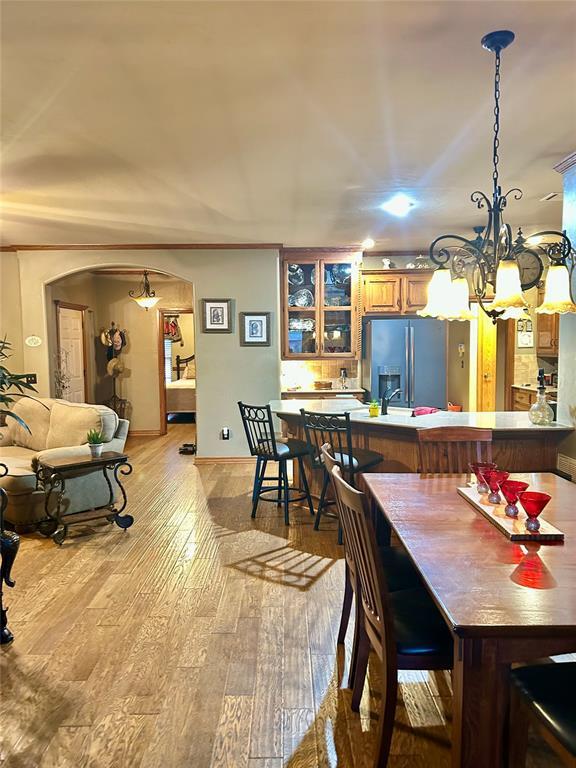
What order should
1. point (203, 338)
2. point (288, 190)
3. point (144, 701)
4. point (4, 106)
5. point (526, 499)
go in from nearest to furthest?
point (526, 499), point (144, 701), point (4, 106), point (288, 190), point (203, 338)

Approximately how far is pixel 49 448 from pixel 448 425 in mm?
3413

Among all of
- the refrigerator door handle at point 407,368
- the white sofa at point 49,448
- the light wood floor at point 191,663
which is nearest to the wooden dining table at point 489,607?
the light wood floor at point 191,663

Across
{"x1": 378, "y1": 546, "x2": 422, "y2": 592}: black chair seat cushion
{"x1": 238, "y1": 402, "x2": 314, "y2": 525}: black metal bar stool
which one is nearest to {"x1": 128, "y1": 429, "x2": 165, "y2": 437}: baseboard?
{"x1": 238, "y1": 402, "x2": 314, "y2": 525}: black metal bar stool

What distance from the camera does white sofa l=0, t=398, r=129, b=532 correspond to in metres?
4.26

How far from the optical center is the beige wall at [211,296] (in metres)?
6.31

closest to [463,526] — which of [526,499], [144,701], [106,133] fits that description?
[526,499]

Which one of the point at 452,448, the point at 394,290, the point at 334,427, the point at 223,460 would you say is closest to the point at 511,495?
the point at 452,448

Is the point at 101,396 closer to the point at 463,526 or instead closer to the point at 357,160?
the point at 357,160

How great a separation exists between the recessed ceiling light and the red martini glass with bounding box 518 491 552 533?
2.90 m

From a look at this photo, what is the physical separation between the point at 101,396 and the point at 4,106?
6.54m

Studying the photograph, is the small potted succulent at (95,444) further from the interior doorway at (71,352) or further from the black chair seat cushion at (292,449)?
the interior doorway at (71,352)

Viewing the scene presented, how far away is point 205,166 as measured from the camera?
3516mm

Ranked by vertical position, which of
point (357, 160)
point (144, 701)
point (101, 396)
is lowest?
point (144, 701)

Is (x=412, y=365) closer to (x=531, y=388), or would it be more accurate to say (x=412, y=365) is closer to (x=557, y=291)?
(x=531, y=388)
